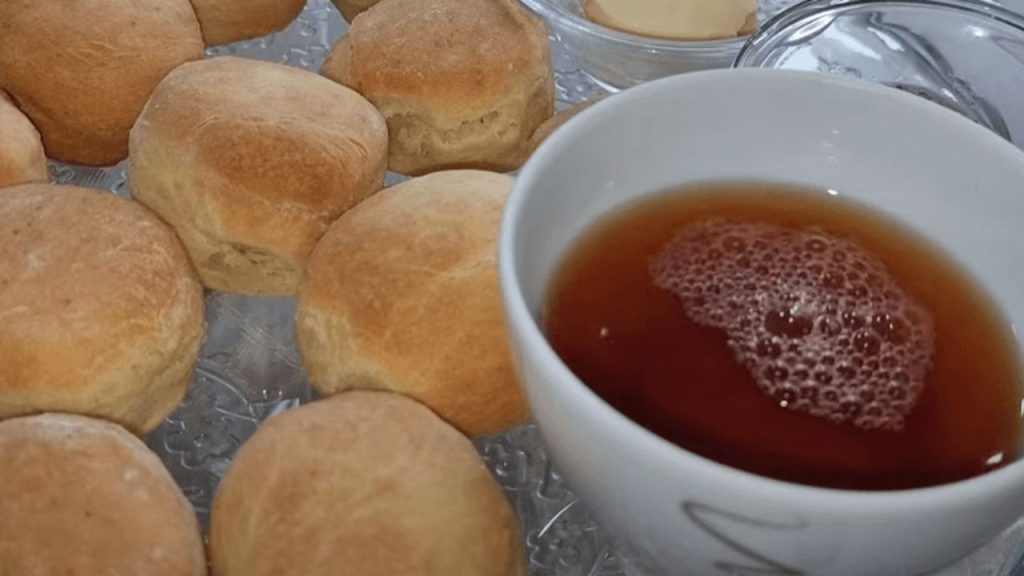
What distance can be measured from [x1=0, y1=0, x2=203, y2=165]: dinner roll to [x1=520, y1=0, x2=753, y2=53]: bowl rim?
31cm

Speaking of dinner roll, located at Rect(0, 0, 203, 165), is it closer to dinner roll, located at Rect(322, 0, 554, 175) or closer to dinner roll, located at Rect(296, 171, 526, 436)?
dinner roll, located at Rect(322, 0, 554, 175)

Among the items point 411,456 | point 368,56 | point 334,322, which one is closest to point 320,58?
point 368,56

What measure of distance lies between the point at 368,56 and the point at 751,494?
0.53 metres

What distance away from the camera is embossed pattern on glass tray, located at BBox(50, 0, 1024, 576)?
699mm

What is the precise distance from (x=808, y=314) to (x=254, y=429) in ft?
1.21

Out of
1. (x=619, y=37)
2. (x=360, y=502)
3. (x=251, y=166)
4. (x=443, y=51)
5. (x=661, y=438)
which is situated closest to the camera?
(x=661, y=438)

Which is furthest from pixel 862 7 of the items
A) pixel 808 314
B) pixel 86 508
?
pixel 86 508

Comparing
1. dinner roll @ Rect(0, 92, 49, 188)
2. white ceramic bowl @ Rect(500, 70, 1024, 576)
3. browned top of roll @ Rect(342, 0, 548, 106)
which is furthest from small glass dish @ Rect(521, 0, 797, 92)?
dinner roll @ Rect(0, 92, 49, 188)

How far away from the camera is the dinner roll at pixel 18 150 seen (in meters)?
0.78

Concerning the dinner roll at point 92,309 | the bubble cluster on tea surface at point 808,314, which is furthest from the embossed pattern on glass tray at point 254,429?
the bubble cluster on tea surface at point 808,314

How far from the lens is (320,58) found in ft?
3.36

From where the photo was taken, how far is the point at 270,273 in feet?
2.59

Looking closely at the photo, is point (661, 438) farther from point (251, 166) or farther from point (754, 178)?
point (251, 166)

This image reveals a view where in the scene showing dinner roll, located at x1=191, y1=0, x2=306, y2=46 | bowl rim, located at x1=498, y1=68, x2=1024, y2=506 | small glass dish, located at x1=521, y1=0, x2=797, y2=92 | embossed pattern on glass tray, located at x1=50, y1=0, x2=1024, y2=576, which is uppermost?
bowl rim, located at x1=498, y1=68, x2=1024, y2=506
